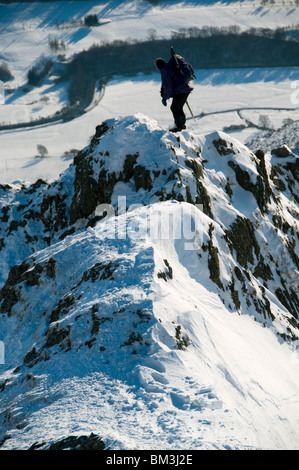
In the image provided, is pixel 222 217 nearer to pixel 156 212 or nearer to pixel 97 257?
pixel 156 212

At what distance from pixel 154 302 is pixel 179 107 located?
1528 cm

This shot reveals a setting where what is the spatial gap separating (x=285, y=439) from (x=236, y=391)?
7.65 ft

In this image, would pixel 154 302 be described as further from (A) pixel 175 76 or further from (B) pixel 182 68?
(B) pixel 182 68

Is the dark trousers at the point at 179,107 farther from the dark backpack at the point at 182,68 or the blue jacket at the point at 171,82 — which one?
the dark backpack at the point at 182,68

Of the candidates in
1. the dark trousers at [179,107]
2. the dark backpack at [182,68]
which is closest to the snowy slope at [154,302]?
the dark trousers at [179,107]

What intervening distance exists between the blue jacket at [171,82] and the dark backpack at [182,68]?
0.14 m

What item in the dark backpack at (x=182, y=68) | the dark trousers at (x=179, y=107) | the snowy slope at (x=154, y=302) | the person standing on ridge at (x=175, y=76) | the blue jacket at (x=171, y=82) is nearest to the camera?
the snowy slope at (x=154, y=302)

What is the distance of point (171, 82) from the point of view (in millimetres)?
32812

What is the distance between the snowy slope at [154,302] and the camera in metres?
20.0

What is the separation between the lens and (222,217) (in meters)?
36.5

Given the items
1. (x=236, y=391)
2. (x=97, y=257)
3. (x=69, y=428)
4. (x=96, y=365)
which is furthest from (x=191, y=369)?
(x=97, y=257)

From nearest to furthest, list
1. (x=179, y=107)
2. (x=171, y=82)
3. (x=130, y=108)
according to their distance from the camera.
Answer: (x=171, y=82), (x=179, y=107), (x=130, y=108)

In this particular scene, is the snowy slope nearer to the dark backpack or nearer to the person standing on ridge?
the person standing on ridge

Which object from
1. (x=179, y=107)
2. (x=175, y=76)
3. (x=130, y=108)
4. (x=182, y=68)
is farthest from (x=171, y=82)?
(x=130, y=108)
